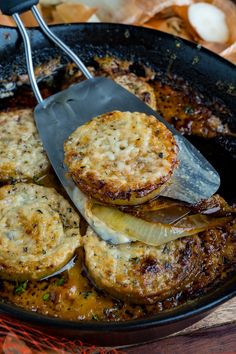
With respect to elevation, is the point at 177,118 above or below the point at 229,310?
above

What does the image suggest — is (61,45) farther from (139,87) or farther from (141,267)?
(141,267)

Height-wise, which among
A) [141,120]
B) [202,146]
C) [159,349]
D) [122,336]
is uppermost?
[141,120]

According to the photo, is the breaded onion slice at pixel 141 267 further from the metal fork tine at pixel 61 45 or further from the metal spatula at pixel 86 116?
the metal fork tine at pixel 61 45

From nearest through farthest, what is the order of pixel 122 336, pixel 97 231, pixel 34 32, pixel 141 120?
Answer: pixel 122 336, pixel 97 231, pixel 141 120, pixel 34 32

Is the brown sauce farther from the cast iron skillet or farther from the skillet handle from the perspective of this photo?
the skillet handle

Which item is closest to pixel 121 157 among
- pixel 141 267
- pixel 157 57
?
pixel 141 267

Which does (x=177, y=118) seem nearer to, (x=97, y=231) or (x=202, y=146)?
(x=202, y=146)

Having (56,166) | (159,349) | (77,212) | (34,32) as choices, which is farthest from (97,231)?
(34,32)

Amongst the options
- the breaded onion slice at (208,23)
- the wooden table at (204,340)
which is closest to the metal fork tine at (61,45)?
the breaded onion slice at (208,23)
